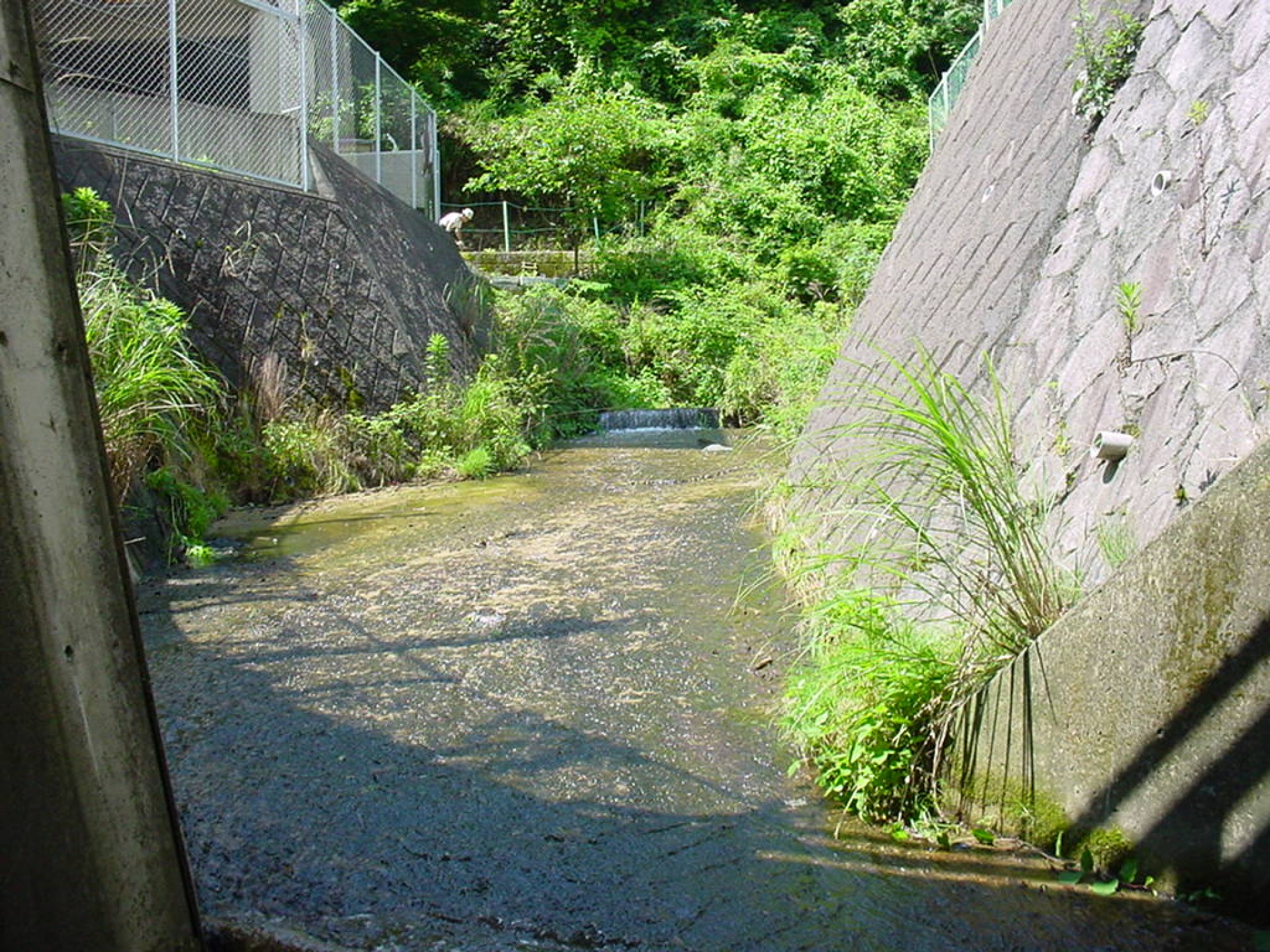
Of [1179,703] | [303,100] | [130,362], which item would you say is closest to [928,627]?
[1179,703]

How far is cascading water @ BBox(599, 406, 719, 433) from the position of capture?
1380cm

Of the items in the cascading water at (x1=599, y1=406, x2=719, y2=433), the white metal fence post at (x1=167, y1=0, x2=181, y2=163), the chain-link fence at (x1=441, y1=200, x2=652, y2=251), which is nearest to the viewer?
the white metal fence post at (x1=167, y1=0, x2=181, y2=163)

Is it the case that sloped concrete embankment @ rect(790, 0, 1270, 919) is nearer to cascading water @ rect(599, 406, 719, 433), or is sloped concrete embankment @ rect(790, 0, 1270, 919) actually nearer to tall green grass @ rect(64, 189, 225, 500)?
tall green grass @ rect(64, 189, 225, 500)

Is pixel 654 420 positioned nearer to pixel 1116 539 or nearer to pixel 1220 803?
pixel 1116 539

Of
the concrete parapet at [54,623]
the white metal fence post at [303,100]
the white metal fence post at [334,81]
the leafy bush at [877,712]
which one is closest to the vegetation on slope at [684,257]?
the leafy bush at [877,712]

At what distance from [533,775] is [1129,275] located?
2.46 meters

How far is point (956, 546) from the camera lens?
132 inches

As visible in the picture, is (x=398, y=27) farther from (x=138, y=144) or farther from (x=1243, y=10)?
(x=1243, y=10)

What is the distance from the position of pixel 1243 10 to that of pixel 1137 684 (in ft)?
7.59

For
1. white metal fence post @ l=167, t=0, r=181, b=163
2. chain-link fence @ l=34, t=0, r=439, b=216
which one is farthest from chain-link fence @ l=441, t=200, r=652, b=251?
white metal fence post @ l=167, t=0, r=181, b=163

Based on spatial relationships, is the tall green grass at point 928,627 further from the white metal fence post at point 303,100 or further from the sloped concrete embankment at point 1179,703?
the white metal fence post at point 303,100

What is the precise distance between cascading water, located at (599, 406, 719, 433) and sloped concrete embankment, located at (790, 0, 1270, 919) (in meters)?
8.49

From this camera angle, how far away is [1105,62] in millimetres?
4410

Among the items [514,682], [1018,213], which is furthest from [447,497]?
[1018,213]
